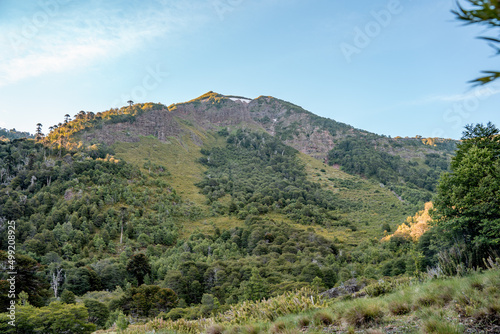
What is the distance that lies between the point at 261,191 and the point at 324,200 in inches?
842

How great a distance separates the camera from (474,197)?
18.2 meters

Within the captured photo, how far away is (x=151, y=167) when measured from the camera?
93750 mm

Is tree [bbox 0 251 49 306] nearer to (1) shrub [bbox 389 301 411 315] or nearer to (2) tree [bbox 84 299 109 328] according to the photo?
(2) tree [bbox 84 299 109 328]

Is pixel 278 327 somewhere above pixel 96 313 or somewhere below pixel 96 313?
above

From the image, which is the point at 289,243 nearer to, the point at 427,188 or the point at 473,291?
the point at 473,291

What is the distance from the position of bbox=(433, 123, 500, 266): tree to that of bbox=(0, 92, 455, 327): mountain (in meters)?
Result: 5.81

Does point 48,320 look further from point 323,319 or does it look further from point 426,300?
point 426,300

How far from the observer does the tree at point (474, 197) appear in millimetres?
17391

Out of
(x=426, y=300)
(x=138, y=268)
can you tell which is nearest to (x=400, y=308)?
(x=426, y=300)

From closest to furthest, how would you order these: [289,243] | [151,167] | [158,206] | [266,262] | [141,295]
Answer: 1. [141,295]
2. [266,262]
3. [289,243]
4. [158,206]
5. [151,167]

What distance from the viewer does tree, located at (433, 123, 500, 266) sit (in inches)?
685

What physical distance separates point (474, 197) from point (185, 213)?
66871 millimetres

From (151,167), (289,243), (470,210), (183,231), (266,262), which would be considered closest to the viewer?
(470,210)

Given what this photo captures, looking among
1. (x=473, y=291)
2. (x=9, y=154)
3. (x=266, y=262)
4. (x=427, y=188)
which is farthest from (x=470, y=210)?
(x=427, y=188)
